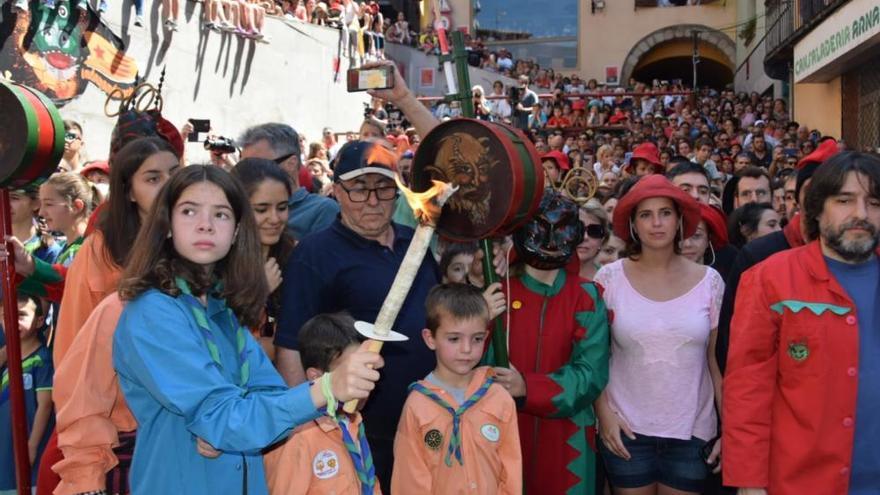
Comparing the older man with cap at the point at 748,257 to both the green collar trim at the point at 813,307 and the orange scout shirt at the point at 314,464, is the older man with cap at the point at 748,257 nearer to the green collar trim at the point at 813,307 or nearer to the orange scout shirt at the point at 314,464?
the green collar trim at the point at 813,307

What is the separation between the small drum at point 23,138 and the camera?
3262mm

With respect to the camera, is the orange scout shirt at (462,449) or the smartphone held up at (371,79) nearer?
the smartphone held up at (371,79)

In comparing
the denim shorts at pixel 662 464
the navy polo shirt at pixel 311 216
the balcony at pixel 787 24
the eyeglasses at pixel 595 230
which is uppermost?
the balcony at pixel 787 24

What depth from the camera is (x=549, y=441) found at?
12.2 ft

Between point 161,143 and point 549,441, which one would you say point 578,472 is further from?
point 161,143

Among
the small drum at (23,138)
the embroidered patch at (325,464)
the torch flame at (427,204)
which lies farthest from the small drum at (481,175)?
the small drum at (23,138)

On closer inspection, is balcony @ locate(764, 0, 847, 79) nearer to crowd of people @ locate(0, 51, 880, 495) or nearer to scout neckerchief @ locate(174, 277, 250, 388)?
crowd of people @ locate(0, 51, 880, 495)

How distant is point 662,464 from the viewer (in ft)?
12.5

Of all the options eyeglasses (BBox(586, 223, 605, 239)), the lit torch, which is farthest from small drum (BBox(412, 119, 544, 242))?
eyeglasses (BBox(586, 223, 605, 239))

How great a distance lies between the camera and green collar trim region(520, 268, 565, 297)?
148 inches

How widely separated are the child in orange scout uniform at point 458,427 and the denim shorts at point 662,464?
74 centimetres

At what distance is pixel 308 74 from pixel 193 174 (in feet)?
59.1

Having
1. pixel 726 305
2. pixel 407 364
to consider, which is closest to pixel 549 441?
pixel 407 364

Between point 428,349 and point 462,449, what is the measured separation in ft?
1.62
